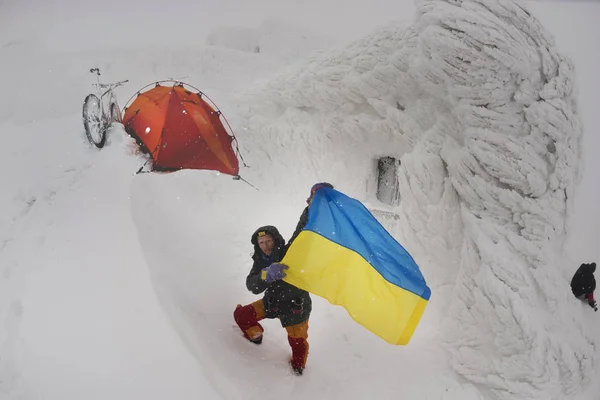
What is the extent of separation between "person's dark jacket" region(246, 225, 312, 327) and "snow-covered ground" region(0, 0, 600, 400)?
323 mm

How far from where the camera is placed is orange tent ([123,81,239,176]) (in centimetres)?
272

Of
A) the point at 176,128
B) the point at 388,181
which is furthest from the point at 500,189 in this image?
the point at 176,128

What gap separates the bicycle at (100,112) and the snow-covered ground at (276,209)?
0.19 ft

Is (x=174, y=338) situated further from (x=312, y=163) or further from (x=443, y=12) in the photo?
(x=443, y=12)

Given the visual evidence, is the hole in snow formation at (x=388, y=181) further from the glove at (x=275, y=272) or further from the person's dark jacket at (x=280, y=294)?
the glove at (x=275, y=272)

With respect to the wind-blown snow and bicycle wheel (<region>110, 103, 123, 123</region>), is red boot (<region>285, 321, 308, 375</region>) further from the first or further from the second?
bicycle wheel (<region>110, 103, 123, 123</region>)

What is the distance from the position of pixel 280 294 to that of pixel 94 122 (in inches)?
60.3

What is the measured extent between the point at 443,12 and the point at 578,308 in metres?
1.97

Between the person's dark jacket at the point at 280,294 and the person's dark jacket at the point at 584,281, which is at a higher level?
the person's dark jacket at the point at 584,281

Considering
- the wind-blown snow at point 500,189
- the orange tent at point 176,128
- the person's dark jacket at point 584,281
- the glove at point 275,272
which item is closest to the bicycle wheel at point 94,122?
the orange tent at point 176,128

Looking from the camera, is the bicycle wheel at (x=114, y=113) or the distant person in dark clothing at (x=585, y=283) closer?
the distant person in dark clothing at (x=585, y=283)

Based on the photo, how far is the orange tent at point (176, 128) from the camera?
2.72 metres

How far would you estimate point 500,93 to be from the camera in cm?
252

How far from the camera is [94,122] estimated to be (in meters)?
2.54
